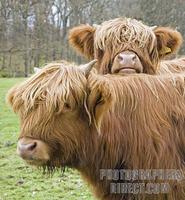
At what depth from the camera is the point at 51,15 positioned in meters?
33.0

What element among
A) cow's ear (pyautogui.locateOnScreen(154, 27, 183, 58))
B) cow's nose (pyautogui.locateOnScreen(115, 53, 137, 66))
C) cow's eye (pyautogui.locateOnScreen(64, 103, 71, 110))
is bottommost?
cow's eye (pyautogui.locateOnScreen(64, 103, 71, 110))

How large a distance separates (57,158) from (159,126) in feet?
2.32

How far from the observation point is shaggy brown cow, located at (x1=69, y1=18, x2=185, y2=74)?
13.6ft

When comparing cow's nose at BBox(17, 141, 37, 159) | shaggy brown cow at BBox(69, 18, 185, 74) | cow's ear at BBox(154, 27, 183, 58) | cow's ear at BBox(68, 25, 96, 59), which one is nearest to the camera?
cow's nose at BBox(17, 141, 37, 159)

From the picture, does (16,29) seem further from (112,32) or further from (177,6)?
(112,32)

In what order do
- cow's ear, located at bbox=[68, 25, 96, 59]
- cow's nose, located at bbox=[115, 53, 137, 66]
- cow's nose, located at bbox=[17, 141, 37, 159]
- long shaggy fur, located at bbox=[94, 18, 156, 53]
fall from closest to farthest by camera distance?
cow's nose, located at bbox=[17, 141, 37, 159] → cow's nose, located at bbox=[115, 53, 137, 66] → long shaggy fur, located at bbox=[94, 18, 156, 53] → cow's ear, located at bbox=[68, 25, 96, 59]

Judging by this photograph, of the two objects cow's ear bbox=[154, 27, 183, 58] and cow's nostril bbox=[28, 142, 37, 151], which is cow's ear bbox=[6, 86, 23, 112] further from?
cow's ear bbox=[154, 27, 183, 58]

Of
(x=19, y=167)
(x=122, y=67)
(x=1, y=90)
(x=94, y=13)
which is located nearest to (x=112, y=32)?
(x=122, y=67)

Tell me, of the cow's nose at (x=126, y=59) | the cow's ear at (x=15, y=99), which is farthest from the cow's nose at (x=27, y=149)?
the cow's nose at (x=126, y=59)

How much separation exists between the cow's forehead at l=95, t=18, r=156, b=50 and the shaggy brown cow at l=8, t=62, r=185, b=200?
1.24 m

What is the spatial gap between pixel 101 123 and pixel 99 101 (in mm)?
201

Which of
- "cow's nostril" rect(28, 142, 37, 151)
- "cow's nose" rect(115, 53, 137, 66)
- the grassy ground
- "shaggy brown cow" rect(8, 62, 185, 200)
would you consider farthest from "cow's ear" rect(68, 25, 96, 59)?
"cow's nostril" rect(28, 142, 37, 151)

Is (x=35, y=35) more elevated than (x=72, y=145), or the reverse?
(x=72, y=145)

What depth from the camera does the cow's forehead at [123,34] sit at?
176 inches
